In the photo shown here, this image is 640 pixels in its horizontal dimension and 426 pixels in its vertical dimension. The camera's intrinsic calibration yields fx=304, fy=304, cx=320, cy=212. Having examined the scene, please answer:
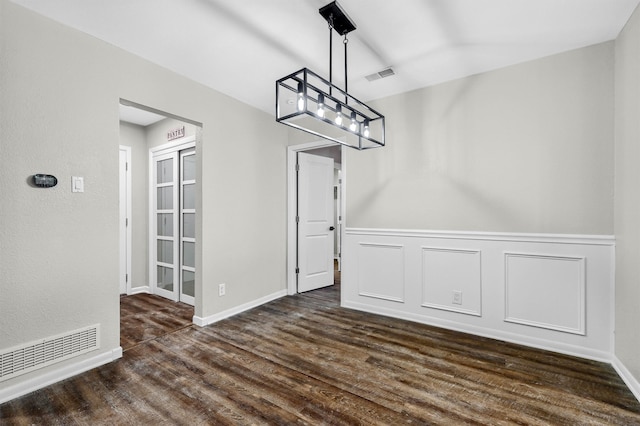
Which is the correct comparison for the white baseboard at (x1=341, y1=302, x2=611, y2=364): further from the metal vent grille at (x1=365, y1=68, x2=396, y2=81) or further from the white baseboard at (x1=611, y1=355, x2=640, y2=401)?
the metal vent grille at (x1=365, y1=68, x2=396, y2=81)

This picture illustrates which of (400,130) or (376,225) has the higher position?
(400,130)

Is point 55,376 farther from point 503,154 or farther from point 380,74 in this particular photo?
point 503,154

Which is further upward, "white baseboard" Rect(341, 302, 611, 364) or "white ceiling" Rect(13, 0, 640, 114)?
"white ceiling" Rect(13, 0, 640, 114)

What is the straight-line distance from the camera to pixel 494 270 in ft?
9.55

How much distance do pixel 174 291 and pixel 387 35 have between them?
395cm

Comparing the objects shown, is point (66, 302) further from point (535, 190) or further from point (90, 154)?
point (535, 190)

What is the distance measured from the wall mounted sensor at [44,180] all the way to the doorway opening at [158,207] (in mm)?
1867

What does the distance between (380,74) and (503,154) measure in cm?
140

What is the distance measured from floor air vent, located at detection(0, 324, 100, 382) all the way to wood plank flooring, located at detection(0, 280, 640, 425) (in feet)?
0.58

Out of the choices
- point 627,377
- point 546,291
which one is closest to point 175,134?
point 546,291

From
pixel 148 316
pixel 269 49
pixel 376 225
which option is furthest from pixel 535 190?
pixel 148 316

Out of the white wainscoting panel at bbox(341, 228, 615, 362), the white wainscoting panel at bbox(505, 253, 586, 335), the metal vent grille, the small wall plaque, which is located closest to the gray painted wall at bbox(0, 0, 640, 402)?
the white wainscoting panel at bbox(341, 228, 615, 362)

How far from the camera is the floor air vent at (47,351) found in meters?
1.95

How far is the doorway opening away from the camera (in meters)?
4.07
